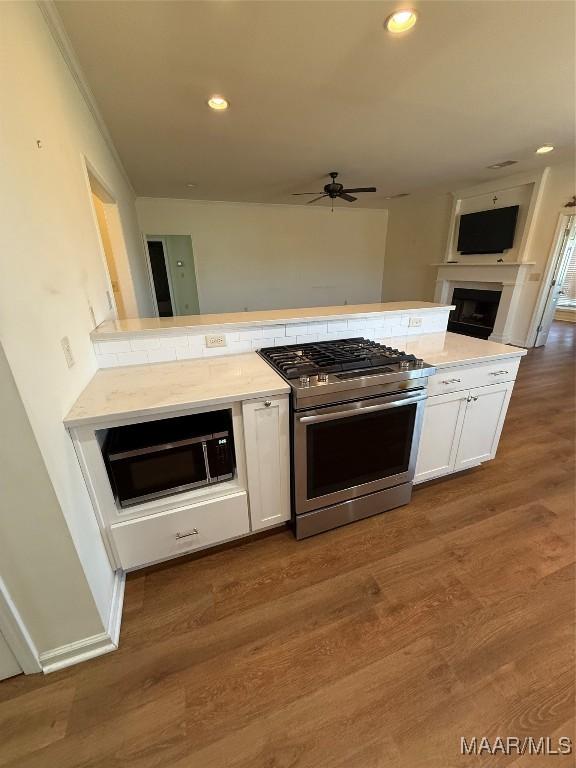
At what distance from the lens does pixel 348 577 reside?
1520 mm

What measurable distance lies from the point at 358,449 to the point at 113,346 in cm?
145

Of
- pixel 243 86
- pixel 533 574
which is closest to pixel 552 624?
pixel 533 574

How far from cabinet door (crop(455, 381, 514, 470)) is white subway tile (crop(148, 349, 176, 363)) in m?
1.82

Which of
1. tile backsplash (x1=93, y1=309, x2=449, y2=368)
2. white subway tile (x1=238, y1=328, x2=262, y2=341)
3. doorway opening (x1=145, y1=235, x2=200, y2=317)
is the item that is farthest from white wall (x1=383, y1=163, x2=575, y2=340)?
white subway tile (x1=238, y1=328, x2=262, y2=341)

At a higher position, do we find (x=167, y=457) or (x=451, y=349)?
(x=451, y=349)

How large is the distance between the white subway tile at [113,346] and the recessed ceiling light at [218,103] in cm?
212

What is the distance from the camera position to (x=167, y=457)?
136cm

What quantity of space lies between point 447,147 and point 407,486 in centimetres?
385

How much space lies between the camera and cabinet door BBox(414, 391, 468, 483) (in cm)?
182

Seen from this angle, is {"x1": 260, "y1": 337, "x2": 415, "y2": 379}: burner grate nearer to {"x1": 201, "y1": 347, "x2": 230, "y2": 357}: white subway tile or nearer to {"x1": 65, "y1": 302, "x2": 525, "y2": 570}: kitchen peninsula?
{"x1": 65, "y1": 302, "x2": 525, "y2": 570}: kitchen peninsula

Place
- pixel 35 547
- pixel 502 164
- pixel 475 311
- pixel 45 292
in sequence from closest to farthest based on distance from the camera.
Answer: pixel 35 547, pixel 45 292, pixel 502 164, pixel 475 311

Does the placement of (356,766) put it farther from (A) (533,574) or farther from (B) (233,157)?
(B) (233,157)

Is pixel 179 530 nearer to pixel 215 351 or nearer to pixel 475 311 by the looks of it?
pixel 215 351

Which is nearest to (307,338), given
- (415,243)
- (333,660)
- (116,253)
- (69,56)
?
(333,660)
